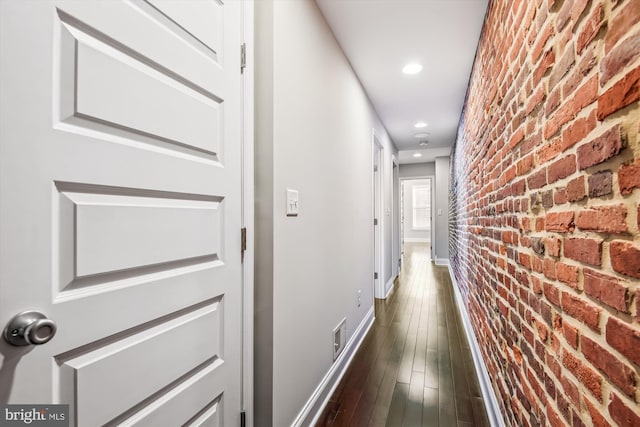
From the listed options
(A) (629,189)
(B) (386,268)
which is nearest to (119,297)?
(A) (629,189)

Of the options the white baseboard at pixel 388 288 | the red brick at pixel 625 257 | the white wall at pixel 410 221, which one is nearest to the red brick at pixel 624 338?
the red brick at pixel 625 257

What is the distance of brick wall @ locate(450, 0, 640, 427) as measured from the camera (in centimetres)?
61

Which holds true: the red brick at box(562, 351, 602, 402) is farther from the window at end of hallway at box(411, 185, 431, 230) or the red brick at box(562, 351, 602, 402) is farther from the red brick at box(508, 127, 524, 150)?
the window at end of hallway at box(411, 185, 431, 230)

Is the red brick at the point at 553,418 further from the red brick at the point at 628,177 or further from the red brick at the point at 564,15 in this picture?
the red brick at the point at 564,15

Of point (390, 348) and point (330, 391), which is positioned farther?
point (390, 348)

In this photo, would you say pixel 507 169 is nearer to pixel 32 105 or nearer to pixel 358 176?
pixel 358 176

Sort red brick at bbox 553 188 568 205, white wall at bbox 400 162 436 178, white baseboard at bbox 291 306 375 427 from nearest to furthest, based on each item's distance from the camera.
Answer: red brick at bbox 553 188 568 205 → white baseboard at bbox 291 306 375 427 → white wall at bbox 400 162 436 178

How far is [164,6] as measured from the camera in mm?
897

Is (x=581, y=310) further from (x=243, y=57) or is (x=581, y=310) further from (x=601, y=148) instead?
(x=243, y=57)

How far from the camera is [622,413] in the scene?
614 mm

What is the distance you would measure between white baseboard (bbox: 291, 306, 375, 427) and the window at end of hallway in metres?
9.89

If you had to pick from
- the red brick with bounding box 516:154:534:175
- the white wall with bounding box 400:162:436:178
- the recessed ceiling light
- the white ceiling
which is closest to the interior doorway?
the white wall with bounding box 400:162:436:178

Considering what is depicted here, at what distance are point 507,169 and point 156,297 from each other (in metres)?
1.60

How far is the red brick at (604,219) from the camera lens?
2.07 ft
